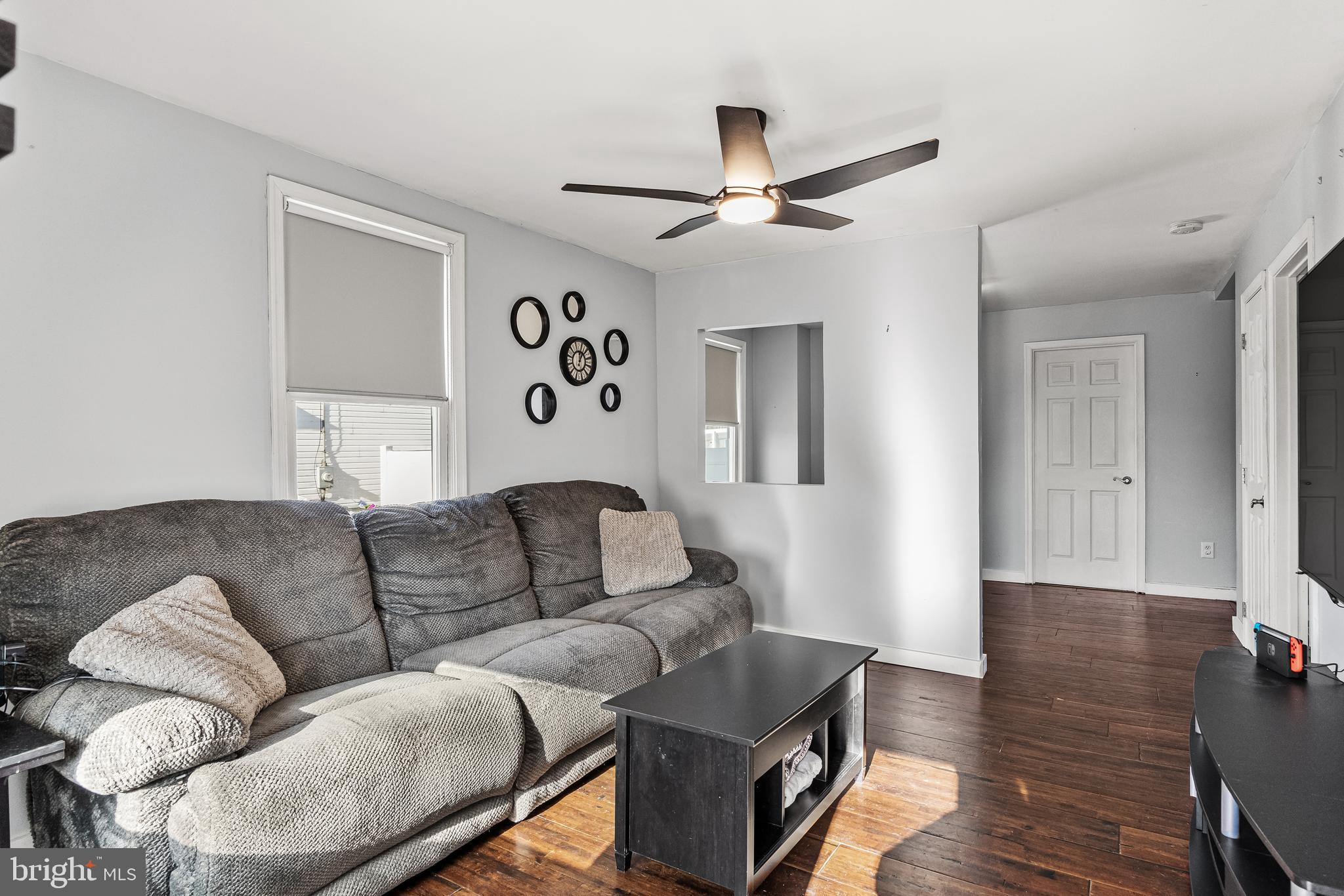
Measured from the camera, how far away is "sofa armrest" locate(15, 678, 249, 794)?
163cm

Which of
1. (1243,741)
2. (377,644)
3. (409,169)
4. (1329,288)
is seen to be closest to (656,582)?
(377,644)

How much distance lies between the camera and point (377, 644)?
2.74m

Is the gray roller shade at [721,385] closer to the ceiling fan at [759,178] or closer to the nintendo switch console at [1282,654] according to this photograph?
the ceiling fan at [759,178]

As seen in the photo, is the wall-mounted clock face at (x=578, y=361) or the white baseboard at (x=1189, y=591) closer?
the wall-mounted clock face at (x=578, y=361)

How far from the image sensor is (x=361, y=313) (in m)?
3.24

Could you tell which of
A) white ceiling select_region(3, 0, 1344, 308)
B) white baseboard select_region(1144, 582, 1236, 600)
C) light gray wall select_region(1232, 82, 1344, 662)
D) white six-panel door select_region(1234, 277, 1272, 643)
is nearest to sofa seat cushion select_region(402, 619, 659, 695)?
white ceiling select_region(3, 0, 1344, 308)

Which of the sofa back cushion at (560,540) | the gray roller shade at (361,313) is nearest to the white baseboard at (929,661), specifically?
the sofa back cushion at (560,540)

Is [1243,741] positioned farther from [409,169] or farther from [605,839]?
[409,169]

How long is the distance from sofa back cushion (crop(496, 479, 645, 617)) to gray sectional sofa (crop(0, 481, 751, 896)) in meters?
0.02

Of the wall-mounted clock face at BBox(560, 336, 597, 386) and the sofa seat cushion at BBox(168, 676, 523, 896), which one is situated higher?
the wall-mounted clock face at BBox(560, 336, 597, 386)

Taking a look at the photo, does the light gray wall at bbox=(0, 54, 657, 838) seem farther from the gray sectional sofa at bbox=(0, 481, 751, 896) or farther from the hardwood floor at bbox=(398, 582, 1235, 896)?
the hardwood floor at bbox=(398, 582, 1235, 896)

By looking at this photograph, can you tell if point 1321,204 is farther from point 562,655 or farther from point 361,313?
point 361,313

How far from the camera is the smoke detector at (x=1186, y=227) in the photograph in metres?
3.96

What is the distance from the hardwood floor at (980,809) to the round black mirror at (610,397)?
7.30 feet
